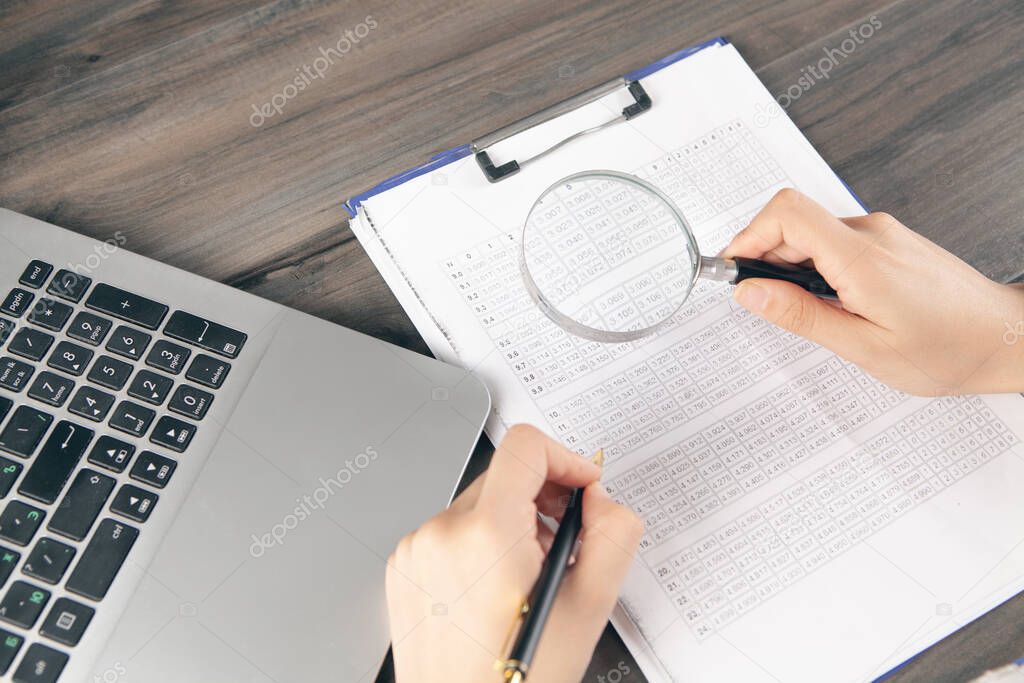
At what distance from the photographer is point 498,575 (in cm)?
69

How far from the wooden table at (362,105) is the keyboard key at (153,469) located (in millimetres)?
255

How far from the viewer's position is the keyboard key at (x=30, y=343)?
797mm

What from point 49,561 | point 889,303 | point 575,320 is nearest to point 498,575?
point 575,320

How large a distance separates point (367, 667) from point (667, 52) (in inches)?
35.7

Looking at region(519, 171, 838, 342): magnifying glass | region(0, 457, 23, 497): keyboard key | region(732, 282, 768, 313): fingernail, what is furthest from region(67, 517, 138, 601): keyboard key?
region(732, 282, 768, 313): fingernail

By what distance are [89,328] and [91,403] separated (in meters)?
0.09

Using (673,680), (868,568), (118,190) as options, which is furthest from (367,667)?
(118,190)


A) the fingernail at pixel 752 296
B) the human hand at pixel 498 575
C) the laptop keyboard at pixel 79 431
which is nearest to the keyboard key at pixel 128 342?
the laptop keyboard at pixel 79 431

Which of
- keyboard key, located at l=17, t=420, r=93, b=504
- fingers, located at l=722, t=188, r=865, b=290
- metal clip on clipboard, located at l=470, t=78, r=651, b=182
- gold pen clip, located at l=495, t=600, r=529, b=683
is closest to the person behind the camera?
gold pen clip, located at l=495, t=600, r=529, b=683

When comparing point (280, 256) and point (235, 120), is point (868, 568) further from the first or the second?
point (235, 120)

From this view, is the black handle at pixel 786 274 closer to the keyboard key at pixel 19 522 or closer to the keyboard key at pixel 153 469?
the keyboard key at pixel 153 469

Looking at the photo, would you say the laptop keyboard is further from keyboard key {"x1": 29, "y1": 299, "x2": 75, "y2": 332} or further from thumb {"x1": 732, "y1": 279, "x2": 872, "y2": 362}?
thumb {"x1": 732, "y1": 279, "x2": 872, "y2": 362}

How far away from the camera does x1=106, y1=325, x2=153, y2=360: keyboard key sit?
809 mm

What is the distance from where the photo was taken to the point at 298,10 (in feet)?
3.43
